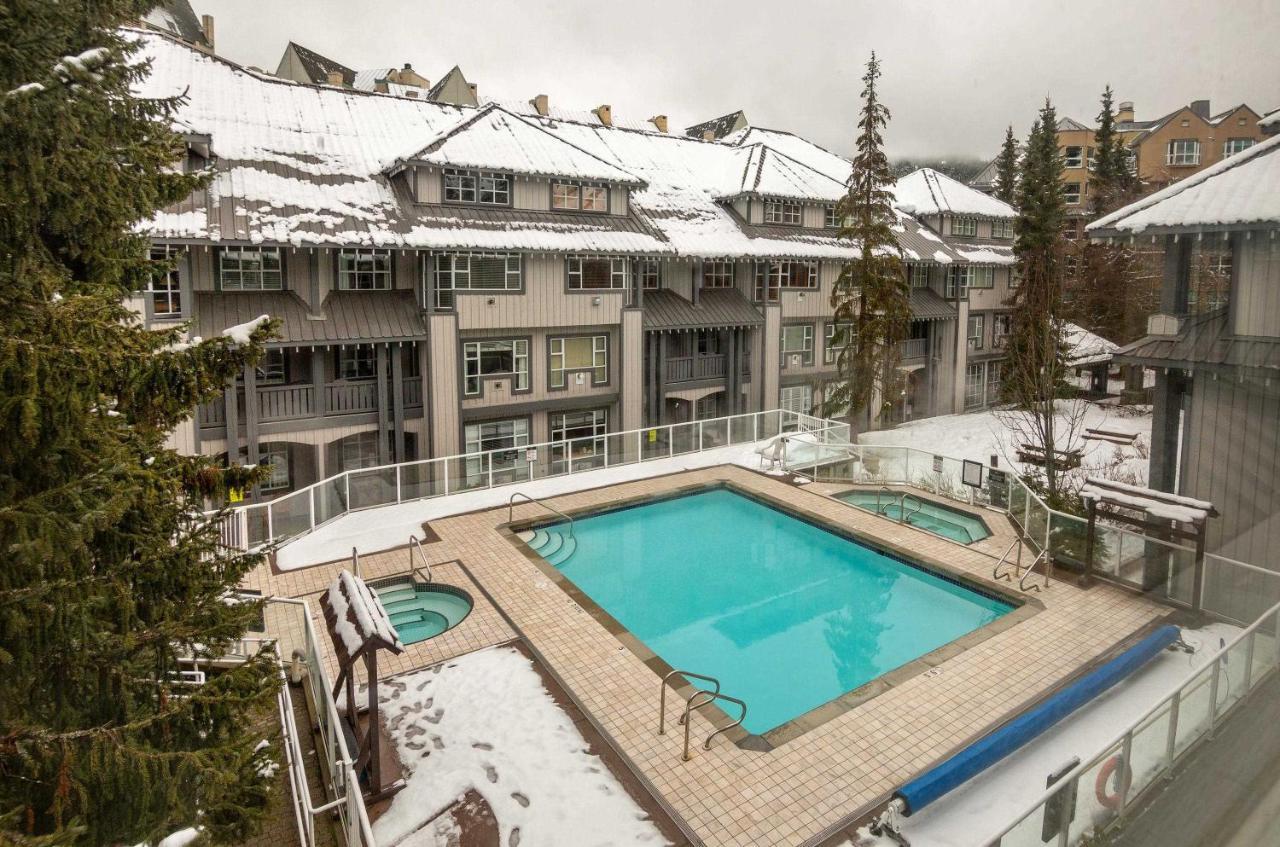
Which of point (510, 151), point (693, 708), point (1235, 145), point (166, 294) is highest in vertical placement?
point (510, 151)

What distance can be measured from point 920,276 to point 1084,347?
26110 millimetres

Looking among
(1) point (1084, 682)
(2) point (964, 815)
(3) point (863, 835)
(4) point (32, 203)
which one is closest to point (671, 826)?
(3) point (863, 835)

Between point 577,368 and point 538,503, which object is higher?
point 577,368

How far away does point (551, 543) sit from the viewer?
42.8 ft

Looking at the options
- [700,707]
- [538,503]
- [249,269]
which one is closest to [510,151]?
[249,269]

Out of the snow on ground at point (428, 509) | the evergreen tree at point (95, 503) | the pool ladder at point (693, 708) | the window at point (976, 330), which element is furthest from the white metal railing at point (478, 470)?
the window at point (976, 330)

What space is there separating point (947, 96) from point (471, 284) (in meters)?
16.6

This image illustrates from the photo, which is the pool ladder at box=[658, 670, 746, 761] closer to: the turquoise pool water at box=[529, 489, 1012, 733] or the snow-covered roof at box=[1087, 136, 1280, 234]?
the turquoise pool water at box=[529, 489, 1012, 733]

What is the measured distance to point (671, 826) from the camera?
6086 mm

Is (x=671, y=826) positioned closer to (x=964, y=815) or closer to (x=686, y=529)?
(x=964, y=815)

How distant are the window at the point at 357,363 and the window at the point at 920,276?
2007 centimetres

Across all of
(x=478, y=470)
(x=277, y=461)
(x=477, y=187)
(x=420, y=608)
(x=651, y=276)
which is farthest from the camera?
(x=651, y=276)

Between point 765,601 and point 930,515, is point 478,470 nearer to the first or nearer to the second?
point 765,601

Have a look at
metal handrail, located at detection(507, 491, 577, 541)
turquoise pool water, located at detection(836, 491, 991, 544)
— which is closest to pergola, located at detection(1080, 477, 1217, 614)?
turquoise pool water, located at detection(836, 491, 991, 544)
